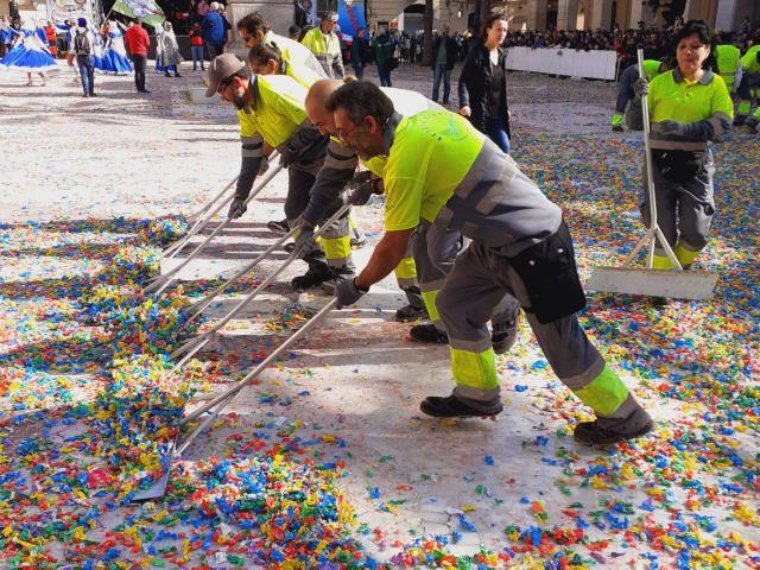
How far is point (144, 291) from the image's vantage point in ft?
17.2

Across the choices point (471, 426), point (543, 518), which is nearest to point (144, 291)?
point (471, 426)

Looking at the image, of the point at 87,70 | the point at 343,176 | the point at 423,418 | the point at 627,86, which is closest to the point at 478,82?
the point at 627,86

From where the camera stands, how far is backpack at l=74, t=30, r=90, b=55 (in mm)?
16520

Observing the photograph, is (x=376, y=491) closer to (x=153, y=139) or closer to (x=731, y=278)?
(x=731, y=278)

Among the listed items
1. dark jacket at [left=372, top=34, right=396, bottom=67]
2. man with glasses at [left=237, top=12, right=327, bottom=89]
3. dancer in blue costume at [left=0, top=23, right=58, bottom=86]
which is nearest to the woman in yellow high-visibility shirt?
man with glasses at [left=237, top=12, right=327, bottom=89]

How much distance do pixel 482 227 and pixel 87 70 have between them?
683 inches

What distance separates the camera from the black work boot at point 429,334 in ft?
15.0

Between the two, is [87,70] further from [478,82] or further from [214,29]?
[478,82]

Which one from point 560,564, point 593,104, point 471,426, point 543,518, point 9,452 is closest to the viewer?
point 560,564

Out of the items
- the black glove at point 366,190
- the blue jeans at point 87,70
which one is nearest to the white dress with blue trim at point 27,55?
the blue jeans at point 87,70

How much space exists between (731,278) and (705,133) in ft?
5.24

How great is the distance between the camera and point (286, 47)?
6426 mm

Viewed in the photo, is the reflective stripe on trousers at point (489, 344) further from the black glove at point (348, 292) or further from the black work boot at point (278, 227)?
the black work boot at point (278, 227)

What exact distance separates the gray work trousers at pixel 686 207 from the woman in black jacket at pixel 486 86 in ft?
7.43
